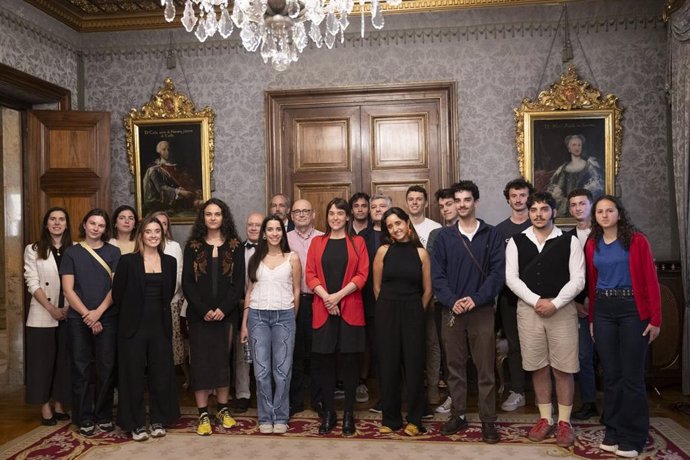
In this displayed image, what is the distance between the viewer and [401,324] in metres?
3.95

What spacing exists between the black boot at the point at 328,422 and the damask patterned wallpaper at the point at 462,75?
272 cm

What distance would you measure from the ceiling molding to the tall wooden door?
1015mm

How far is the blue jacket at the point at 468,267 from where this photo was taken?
152 inches

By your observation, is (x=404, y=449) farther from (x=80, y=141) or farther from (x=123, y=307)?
(x=80, y=141)

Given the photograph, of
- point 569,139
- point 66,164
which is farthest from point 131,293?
point 569,139

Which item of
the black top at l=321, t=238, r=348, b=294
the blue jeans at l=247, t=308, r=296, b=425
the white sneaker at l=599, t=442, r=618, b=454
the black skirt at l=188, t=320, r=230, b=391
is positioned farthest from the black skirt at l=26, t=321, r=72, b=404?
the white sneaker at l=599, t=442, r=618, b=454

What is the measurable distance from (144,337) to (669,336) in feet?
14.1

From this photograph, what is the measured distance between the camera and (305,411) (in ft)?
14.7

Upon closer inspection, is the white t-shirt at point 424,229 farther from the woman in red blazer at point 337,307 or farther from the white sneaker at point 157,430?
the white sneaker at point 157,430

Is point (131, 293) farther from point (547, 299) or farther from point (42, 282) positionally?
point (547, 299)

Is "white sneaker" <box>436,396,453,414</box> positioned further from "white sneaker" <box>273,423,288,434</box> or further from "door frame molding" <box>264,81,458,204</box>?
"door frame molding" <box>264,81,458,204</box>

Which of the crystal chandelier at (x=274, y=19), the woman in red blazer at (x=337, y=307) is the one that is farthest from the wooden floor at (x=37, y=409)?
the crystal chandelier at (x=274, y=19)

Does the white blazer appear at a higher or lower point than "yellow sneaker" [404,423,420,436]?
higher

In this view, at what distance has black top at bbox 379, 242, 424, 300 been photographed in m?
3.95
